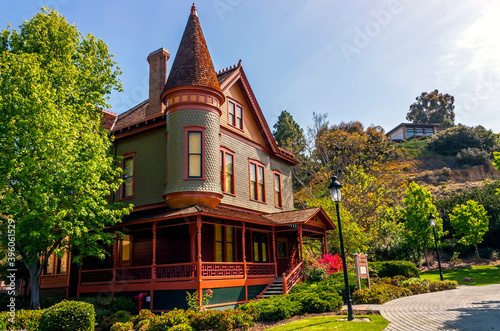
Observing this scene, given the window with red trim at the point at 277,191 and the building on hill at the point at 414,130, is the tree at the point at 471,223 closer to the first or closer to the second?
the window with red trim at the point at 277,191

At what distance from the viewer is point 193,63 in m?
19.7

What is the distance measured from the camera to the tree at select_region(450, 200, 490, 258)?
34562 mm

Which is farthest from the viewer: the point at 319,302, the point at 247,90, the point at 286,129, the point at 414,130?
the point at 414,130

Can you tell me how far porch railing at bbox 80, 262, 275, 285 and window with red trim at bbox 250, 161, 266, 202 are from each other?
4495mm

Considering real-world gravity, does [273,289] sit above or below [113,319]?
above

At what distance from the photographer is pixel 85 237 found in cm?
1720


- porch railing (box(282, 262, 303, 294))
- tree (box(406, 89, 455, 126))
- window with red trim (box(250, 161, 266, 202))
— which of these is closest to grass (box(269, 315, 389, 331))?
porch railing (box(282, 262, 303, 294))

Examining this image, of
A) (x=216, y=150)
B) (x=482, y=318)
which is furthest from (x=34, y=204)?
(x=482, y=318)

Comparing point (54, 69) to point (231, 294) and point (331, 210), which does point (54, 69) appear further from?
point (331, 210)

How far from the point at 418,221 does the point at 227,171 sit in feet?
70.8

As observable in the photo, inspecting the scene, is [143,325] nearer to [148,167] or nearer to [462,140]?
[148,167]

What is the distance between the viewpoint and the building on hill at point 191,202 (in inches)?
660

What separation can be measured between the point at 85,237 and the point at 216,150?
297 inches

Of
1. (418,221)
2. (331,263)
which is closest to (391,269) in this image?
(331,263)
